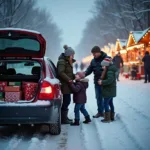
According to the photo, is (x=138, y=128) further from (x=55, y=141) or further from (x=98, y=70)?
(x=98, y=70)

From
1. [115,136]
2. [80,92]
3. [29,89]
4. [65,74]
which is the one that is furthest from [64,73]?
[115,136]

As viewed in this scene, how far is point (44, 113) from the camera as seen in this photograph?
18.5 feet

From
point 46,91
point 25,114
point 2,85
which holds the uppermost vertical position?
point 2,85

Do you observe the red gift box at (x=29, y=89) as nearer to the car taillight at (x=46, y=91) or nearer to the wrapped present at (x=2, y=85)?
the car taillight at (x=46, y=91)

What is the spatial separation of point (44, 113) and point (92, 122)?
7.01ft

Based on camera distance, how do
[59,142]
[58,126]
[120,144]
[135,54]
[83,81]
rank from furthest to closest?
[135,54], [83,81], [58,126], [59,142], [120,144]

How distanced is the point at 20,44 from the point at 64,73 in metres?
1.18

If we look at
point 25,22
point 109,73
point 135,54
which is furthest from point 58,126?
point 25,22

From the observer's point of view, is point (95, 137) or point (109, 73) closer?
point (95, 137)

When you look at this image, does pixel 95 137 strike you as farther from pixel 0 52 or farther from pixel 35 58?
pixel 0 52

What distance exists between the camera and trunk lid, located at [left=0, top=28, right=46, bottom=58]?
20.4 feet

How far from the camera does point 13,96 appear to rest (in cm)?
580

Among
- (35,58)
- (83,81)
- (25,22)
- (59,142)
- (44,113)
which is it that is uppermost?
(25,22)

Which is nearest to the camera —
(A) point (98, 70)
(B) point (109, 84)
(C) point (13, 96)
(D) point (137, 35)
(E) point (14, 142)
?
(E) point (14, 142)
